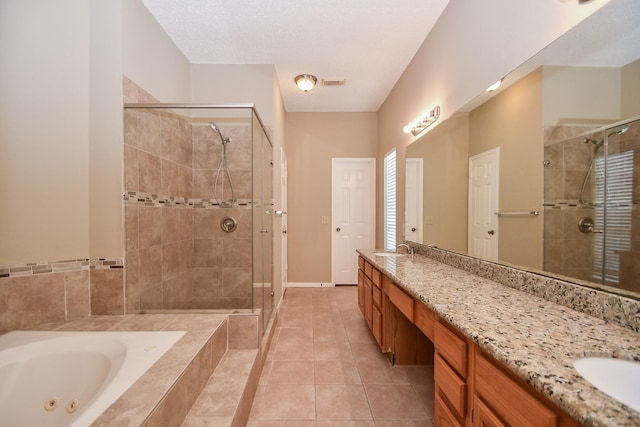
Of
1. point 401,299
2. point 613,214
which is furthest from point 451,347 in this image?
point 613,214

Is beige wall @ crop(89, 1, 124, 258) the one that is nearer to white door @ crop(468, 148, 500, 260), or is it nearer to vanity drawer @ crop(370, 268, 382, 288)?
vanity drawer @ crop(370, 268, 382, 288)

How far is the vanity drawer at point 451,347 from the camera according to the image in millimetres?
903

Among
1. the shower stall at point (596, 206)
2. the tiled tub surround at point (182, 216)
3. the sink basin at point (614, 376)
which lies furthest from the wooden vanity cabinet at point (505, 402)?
the tiled tub surround at point (182, 216)

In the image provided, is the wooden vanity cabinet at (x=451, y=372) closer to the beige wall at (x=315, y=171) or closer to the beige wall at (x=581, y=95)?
the beige wall at (x=581, y=95)

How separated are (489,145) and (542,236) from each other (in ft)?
2.03

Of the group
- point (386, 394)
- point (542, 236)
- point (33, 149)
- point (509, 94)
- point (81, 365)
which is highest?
point (509, 94)

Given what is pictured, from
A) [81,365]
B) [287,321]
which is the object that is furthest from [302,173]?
[81,365]

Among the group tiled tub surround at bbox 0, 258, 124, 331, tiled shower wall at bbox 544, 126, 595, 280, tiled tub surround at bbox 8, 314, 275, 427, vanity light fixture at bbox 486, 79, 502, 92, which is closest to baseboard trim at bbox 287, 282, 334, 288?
tiled tub surround at bbox 8, 314, 275, 427

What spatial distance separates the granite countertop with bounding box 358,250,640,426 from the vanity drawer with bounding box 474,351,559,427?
3.1 inches

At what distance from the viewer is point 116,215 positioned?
66.7 inches

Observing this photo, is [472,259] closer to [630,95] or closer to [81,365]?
[630,95]

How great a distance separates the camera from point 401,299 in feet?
5.09

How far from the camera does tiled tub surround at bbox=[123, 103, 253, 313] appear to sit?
182cm

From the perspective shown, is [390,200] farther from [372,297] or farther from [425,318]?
[425,318]
